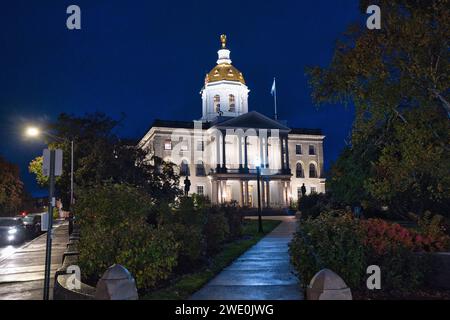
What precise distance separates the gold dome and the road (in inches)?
2678

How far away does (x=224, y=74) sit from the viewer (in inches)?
3497

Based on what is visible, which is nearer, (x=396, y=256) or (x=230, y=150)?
(x=396, y=256)

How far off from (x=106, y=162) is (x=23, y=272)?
16.3m

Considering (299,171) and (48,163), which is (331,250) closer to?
(48,163)

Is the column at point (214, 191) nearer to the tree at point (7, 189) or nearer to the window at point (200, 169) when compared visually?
the window at point (200, 169)

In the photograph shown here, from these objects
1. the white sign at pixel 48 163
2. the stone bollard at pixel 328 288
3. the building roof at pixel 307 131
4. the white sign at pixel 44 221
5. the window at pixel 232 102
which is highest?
the window at pixel 232 102

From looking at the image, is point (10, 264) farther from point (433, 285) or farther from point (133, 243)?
point (433, 285)

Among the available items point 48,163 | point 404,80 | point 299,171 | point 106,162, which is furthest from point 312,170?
point 48,163

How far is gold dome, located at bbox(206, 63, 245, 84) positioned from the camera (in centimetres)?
8850

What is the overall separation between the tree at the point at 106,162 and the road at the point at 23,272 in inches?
250

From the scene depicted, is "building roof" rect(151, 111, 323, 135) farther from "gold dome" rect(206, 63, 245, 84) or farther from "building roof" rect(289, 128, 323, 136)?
"gold dome" rect(206, 63, 245, 84)

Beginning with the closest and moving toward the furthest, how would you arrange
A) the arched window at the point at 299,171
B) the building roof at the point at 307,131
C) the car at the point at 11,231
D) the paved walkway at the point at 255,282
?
the paved walkway at the point at 255,282
the car at the point at 11,231
the arched window at the point at 299,171
the building roof at the point at 307,131

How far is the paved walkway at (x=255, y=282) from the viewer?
30.8ft

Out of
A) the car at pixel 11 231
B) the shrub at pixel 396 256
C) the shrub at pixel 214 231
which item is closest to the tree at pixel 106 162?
the car at pixel 11 231
